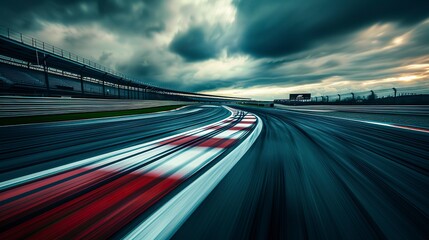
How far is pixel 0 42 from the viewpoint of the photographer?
12219mm

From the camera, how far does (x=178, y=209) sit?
3.76 feet

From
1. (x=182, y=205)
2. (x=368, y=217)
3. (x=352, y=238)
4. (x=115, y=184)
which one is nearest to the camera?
(x=352, y=238)

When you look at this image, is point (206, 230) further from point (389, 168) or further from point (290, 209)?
point (389, 168)

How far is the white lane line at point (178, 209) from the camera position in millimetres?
934

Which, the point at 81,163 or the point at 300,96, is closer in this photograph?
the point at 81,163

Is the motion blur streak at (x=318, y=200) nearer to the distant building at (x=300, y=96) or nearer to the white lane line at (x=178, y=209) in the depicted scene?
the white lane line at (x=178, y=209)

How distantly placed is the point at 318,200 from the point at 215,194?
0.87 m

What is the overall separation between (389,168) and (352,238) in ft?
5.25

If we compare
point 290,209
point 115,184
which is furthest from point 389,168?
point 115,184

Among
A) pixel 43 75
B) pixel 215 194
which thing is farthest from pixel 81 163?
pixel 43 75

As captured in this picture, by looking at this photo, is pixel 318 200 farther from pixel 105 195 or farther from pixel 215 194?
pixel 105 195

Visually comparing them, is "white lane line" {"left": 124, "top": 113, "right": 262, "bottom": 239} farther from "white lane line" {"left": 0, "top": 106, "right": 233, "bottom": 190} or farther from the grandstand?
the grandstand

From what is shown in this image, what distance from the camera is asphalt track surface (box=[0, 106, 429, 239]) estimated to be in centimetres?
95

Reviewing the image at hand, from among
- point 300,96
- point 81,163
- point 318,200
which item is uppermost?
point 300,96
